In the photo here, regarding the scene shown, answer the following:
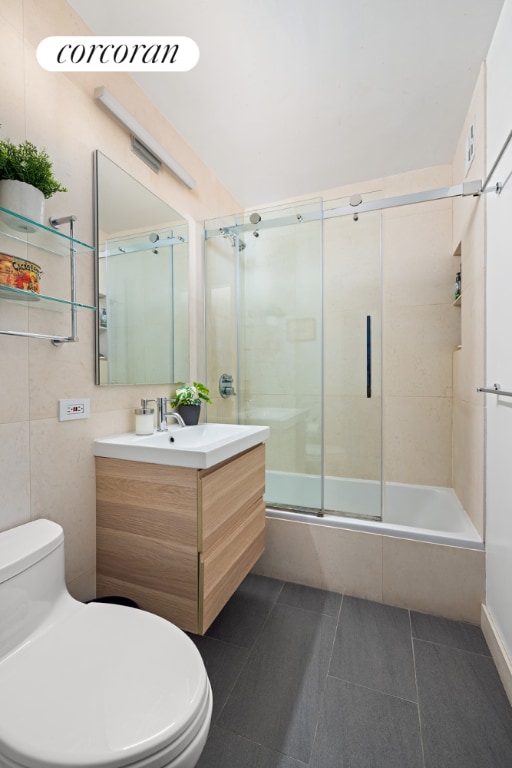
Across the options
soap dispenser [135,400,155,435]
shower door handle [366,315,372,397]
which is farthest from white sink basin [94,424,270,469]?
shower door handle [366,315,372,397]

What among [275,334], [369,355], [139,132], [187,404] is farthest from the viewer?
[275,334]

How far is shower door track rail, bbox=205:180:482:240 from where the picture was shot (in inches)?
65.8

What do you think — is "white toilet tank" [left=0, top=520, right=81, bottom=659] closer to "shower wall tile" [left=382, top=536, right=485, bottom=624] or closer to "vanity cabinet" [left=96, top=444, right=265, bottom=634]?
"vanity cabinet" [left=96, top=444, right=265, bottom=634]

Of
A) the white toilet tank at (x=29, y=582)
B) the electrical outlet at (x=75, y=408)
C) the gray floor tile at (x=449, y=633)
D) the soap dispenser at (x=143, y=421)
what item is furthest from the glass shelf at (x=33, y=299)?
the gray floor tile at (x=449, y=633)

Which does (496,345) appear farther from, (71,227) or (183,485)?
(71,227)

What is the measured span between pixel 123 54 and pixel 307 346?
161 centimetres

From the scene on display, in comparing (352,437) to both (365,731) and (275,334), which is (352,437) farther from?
(365,731)

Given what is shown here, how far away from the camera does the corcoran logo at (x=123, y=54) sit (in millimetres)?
1299

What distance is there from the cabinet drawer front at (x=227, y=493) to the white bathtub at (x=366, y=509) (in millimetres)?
409

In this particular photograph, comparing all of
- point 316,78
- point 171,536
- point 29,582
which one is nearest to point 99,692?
point 29,582

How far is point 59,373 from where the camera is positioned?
126 cm

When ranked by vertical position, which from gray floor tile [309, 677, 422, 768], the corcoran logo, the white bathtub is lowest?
gray floor tile [309, 677, 422, 768]

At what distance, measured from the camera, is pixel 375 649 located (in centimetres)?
144

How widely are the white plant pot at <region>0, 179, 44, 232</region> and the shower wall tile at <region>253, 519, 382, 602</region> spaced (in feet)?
5.69
